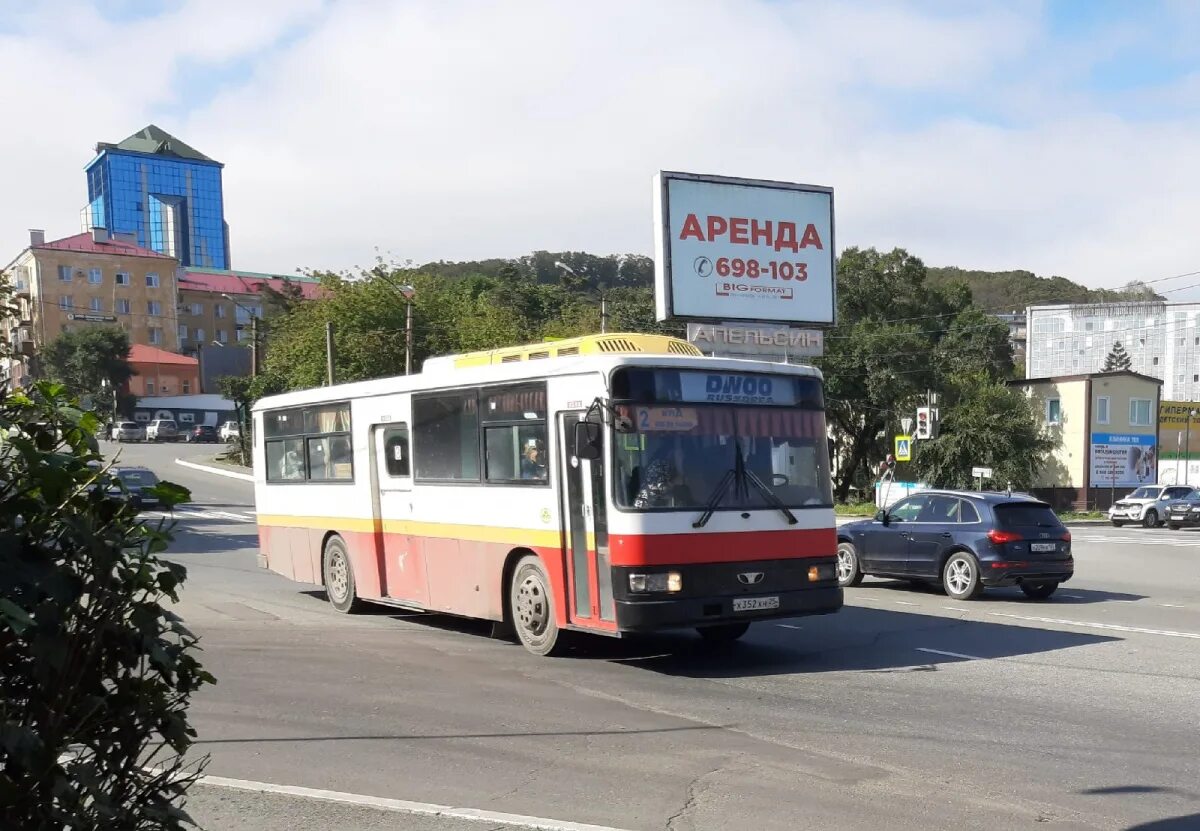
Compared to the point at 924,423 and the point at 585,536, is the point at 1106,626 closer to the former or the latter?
the point at 585,536

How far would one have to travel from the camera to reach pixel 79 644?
10.0 ft

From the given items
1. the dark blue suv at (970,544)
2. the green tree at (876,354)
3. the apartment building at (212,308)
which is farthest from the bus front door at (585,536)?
the apartment building at (212,308)

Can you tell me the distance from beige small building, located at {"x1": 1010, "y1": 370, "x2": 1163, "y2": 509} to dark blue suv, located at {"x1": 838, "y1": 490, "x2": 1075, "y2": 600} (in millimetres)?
39104

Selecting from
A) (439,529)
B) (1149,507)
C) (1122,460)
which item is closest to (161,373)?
(1122,460)

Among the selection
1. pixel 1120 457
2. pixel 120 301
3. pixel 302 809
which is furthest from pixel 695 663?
pixel 120 301

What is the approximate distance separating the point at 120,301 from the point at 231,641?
330 feet

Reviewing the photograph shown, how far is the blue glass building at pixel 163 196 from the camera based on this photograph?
139375mm

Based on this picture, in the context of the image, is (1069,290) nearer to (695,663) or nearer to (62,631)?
(695,663)

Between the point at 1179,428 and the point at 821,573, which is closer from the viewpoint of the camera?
the point at 821,573

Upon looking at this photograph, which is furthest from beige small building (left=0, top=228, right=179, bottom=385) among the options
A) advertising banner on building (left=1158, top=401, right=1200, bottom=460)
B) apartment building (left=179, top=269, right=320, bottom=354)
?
advertising banner on building (left=1158, top=401, right=1200, bottom=460)

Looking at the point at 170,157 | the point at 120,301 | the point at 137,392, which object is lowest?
the point at 137,392

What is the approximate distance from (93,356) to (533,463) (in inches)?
3279

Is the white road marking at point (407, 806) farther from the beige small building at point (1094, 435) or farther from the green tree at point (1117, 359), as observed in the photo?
the green tree at point (1117, 359)

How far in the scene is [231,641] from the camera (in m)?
12.2
